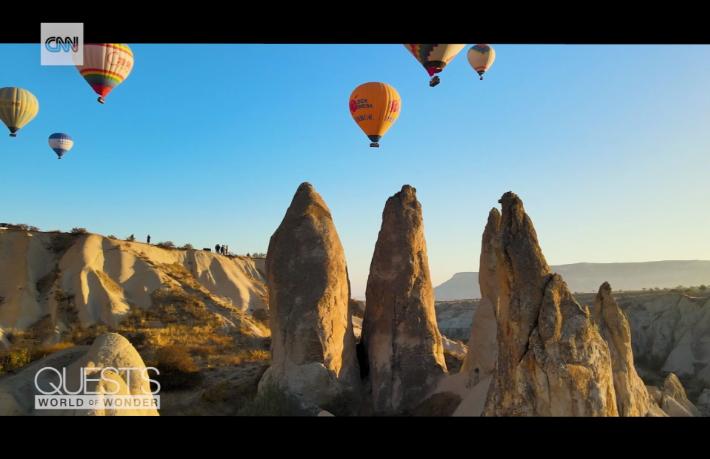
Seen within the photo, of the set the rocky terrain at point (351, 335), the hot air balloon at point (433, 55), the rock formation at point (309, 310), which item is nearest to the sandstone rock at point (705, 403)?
the rocky terrain at point (351, 335)

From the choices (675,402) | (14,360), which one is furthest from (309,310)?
(14,360)

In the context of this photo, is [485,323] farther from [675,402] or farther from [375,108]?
[375,108]

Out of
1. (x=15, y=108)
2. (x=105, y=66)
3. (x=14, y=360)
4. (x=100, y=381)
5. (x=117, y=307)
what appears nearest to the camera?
(x=100, y=381)

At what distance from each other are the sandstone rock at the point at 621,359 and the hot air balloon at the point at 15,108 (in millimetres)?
25200

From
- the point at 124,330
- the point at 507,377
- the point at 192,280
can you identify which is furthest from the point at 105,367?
the point at 192,280

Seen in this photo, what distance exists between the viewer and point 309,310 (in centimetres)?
1391

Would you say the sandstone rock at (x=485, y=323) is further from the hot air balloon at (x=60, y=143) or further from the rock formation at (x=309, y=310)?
the hot air balloon at (x=60, y=143)

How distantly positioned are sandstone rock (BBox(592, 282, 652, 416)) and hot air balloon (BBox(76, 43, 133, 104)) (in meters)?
15.2

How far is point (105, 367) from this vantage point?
27.4 feet

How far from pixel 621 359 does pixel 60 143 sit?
30.9 metres
